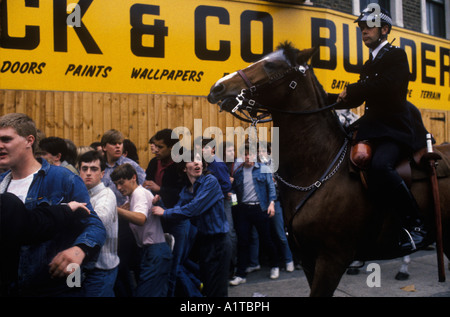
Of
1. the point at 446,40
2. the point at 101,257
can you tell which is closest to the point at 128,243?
the point at 101,257

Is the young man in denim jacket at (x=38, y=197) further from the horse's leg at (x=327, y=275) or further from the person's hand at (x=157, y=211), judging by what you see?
the horse's leg at (x=327, y=275)

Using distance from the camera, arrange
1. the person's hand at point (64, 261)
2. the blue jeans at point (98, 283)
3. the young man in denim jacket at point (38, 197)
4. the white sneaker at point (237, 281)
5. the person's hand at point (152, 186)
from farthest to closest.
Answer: the white sneaker at point (237, 281)
the person's hand at point (152, 186)
the blue jeans at point (98, 283)
the young man in denim jacket at point (38, 197)
the person's hand at point (64, 261)

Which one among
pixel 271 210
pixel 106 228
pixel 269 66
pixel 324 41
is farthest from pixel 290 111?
pixel 324 41

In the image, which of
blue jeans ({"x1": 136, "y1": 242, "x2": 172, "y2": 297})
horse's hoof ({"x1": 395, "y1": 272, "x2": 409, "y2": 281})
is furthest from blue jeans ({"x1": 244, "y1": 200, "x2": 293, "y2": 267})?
blue jeans ({"x1": 136, "y1": 242, "x2": 172, "y2": 297})

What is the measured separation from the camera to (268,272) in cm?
636

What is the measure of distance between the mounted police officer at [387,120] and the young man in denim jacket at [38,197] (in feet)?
7.03

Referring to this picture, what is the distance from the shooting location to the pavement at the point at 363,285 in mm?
5082

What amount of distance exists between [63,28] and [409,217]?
623 cm

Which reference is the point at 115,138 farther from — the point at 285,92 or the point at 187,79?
the point at 285,92

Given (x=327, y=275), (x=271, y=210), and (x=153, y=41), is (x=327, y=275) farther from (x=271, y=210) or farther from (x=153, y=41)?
(x=153, y=41)

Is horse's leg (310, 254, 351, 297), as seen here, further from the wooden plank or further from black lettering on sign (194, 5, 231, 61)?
black lettering on sign (194, 5, 231, 61)

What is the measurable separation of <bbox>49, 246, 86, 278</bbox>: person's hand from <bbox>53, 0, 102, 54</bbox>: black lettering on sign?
16.7ft

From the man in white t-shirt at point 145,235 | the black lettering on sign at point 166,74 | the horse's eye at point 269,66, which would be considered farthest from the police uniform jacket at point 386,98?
the black lettering on sign at point 166,74

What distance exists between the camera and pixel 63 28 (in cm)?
627
